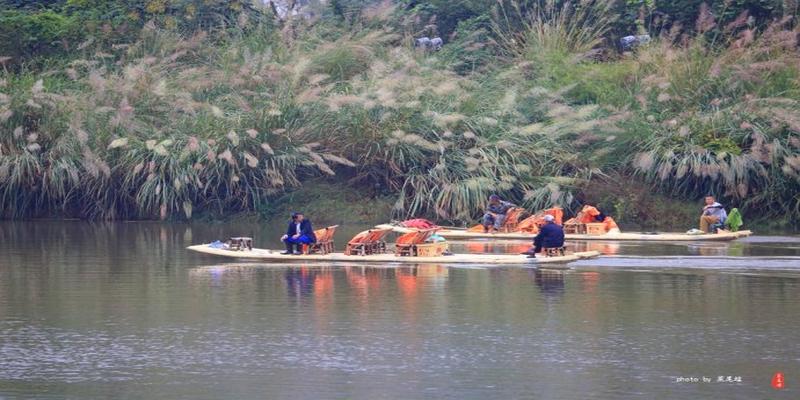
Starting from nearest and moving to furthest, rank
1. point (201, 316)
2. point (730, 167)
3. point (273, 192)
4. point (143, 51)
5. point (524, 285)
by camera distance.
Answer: point (201, 316) < point (524, 285) < point (730, 167) < point (273, 192) < point (143, 51)

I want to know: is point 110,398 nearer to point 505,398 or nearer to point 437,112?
point 505,398

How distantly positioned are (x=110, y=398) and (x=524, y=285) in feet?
38.3

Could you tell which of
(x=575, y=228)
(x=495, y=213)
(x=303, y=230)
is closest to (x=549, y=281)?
(x=303, y=230)

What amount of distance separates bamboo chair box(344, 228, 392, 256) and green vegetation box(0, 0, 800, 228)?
10345mm

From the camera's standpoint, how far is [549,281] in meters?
28.1

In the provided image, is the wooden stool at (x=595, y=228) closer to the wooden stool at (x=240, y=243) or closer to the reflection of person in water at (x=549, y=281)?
the reflection of person in water at (x=549, y=281)

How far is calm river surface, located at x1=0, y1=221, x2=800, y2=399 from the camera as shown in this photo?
59.5ft

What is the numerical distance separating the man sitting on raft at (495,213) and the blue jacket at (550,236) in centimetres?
756

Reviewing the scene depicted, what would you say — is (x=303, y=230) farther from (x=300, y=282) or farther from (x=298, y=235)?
(x=300, y=282)

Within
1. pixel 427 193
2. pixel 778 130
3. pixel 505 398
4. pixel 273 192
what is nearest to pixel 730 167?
pixel 778 130

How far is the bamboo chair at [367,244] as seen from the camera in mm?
30953

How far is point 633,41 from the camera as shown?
49.0 m

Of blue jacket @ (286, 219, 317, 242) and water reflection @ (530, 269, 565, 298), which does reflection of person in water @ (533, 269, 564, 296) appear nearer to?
water reflection @ (530, 269, 565, 298)

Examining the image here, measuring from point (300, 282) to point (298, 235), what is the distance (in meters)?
3.40
